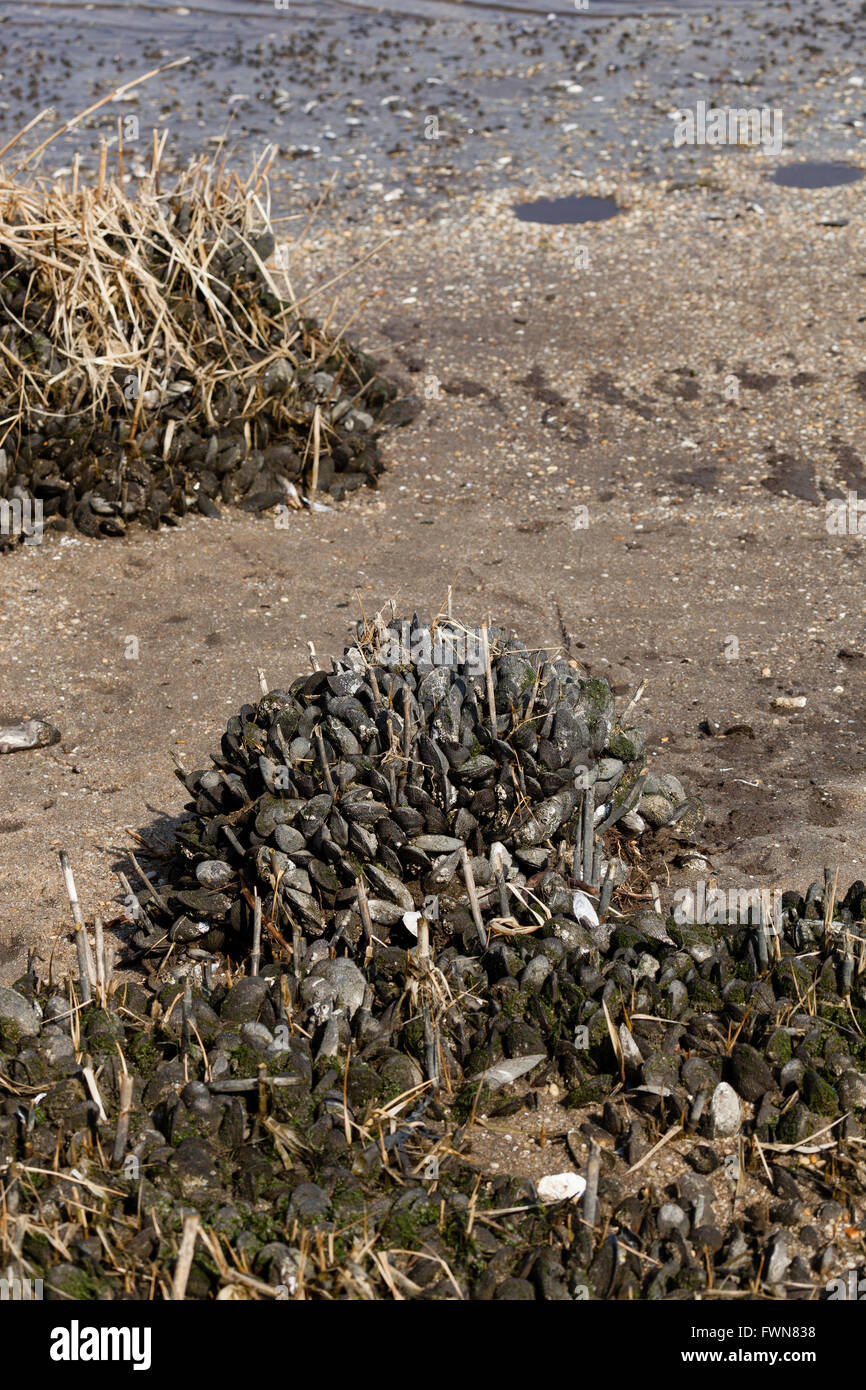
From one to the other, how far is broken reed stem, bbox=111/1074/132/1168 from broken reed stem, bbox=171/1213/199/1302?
46 cm

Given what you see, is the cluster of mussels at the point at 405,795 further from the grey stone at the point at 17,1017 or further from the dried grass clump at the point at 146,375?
the dried grass clump at the point at 146,375

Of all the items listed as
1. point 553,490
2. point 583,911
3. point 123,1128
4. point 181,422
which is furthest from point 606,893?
point 181,422

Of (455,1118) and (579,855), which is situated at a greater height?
(579,855)

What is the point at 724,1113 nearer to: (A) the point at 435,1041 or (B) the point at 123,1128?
(A) the point at 435,1041

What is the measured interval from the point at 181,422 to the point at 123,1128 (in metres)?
4.96

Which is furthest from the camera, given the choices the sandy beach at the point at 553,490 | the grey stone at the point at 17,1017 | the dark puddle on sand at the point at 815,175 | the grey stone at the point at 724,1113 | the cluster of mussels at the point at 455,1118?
the dark puddle on sand at the point at 815,175

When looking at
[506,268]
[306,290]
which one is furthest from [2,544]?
[506,268]

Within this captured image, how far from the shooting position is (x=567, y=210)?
36.7 feet

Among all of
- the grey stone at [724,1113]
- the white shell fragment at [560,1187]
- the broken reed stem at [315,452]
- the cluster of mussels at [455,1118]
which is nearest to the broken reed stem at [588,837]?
the cluster of mussels at [455,1118]

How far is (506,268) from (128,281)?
3543 millimetres

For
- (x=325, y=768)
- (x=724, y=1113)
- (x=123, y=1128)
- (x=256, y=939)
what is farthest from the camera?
(x=325, y=768)

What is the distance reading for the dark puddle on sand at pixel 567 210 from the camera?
36.0ft

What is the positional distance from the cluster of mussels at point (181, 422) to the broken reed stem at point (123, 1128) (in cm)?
439
